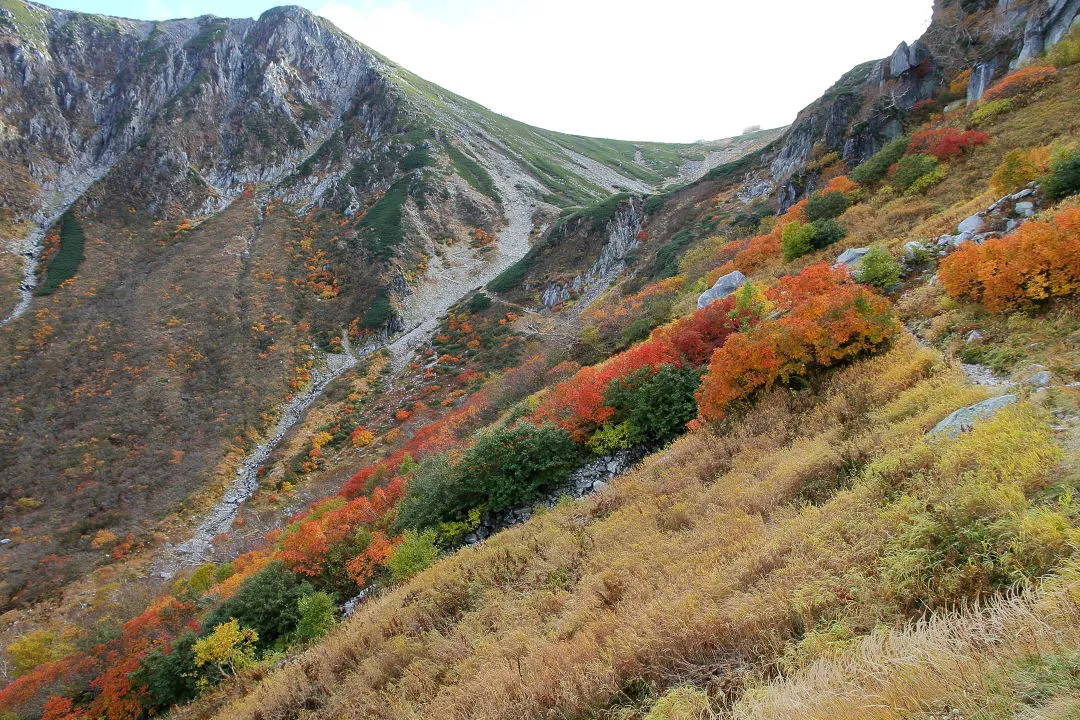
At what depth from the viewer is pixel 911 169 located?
2030 cm

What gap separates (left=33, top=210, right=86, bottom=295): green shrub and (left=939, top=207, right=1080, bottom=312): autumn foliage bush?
85.1 m

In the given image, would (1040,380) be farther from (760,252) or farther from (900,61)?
(900,61)

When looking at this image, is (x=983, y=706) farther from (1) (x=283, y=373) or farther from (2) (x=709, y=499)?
(1) (x=283, y=373)

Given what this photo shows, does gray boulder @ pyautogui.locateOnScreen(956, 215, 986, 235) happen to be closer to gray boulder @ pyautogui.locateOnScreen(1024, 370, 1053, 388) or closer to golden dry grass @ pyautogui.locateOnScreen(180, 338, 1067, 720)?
golden dry grass @ pyautogui.locateOnScreen(180, 338, 1067, 720)

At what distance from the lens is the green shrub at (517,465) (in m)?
12.9

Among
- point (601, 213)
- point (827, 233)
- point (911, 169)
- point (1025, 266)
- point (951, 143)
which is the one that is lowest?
point (1025, 266)

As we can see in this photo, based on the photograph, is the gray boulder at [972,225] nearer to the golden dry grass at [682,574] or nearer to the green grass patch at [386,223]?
the golden dry grass at [682,574]

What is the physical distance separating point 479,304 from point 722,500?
48.8 m

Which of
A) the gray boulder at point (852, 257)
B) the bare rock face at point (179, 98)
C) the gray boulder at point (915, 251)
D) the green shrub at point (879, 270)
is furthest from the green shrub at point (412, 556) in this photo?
the bare rock face at point (179, 98)

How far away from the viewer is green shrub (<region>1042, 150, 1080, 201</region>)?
37.1ft

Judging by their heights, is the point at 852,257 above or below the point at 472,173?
below

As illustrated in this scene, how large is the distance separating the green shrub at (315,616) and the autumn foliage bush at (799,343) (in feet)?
35.0

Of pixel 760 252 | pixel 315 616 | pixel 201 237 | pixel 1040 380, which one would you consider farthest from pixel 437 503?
pixel 201 237

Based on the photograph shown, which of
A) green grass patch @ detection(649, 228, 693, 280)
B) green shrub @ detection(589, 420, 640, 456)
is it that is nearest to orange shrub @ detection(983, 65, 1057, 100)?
green grass patch @ detection(649, 228, 693, 280)
